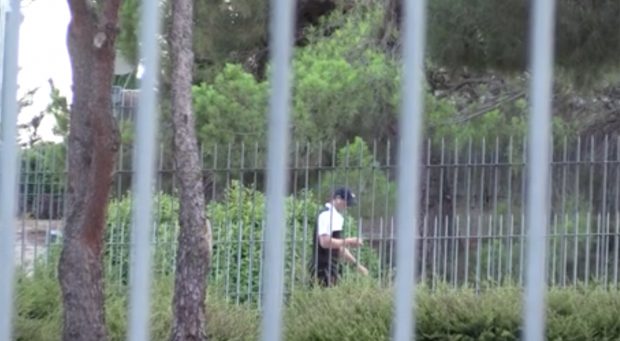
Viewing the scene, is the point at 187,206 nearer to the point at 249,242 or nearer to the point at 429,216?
the point at 249,242

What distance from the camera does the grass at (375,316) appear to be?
7379mm

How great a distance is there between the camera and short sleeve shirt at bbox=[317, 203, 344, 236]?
8688mm

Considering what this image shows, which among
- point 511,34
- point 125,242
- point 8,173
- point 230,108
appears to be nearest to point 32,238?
point 125,242

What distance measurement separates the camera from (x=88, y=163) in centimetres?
752

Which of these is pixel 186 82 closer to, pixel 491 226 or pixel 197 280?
pixel 197 280

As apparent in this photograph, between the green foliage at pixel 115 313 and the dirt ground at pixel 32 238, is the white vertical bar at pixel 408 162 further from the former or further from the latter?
the dirt ground at pixel 32 238

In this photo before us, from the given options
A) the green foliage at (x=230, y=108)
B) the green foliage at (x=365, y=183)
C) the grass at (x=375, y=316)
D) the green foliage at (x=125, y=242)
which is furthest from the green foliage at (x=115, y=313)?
the green foliage at (x=230, y=108)

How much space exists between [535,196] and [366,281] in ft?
21.9

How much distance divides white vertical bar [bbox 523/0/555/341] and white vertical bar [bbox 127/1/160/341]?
434 millimetres

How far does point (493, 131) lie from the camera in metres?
13.1

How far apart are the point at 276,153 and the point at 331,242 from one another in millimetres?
7058

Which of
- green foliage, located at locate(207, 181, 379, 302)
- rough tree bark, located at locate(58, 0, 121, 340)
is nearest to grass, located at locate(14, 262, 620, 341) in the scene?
rough tree bark, located at locate(58, 0, 121, 340)

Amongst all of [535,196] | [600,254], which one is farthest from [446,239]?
[535,196]

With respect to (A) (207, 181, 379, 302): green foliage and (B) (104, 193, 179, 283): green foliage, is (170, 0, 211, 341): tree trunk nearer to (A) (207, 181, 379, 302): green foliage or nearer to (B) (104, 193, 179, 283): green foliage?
(A) (207, 181, 379, 302): green foliage
